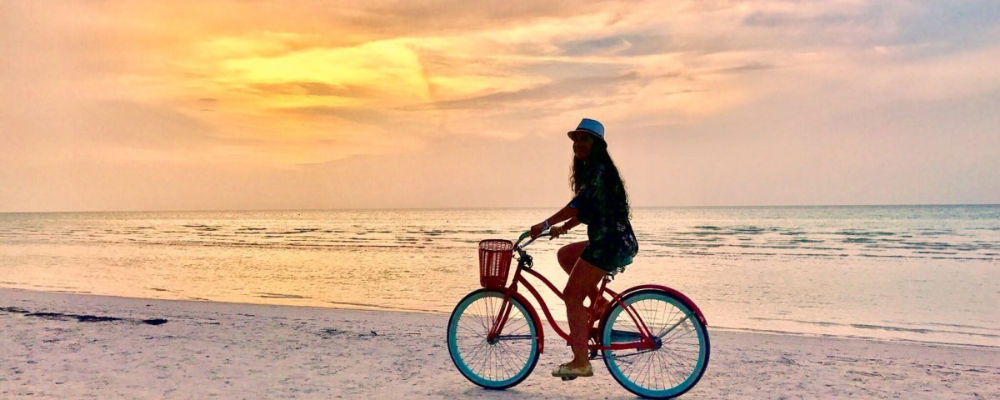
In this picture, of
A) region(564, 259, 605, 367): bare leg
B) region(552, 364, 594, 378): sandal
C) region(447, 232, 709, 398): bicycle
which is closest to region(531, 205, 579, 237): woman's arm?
region(447, 232, 709, 398): bicycle

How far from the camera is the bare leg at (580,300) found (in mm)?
5020

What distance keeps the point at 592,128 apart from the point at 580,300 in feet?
4.37

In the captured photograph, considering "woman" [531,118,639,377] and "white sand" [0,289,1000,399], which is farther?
"white sand" [0,289,1000,399]

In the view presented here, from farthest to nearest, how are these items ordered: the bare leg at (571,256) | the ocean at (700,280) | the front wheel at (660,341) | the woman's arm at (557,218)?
the ocean at (700,280), the bare leg at (571,256), the front wheel at (660,341), the woman's arm at (557,218)

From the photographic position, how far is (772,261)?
24312mm

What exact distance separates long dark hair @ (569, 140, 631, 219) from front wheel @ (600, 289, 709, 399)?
0.69 m

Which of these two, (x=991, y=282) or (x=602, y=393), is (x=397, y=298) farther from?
(x=991, y=282)

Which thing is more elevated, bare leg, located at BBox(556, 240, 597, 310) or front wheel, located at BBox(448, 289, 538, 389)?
bare leg, located at BBox(556, 240, 597, 310)

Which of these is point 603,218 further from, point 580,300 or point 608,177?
point 580,300

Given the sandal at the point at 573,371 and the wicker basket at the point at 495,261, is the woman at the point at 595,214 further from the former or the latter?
the sandal at the point at 573,371

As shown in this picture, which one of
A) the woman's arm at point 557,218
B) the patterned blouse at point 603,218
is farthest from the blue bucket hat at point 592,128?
the woman's arm at point 557,218

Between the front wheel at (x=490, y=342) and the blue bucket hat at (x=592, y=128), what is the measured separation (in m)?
1.51

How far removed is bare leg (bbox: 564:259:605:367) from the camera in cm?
502

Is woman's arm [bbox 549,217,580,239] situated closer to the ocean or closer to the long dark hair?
the long dark hair
